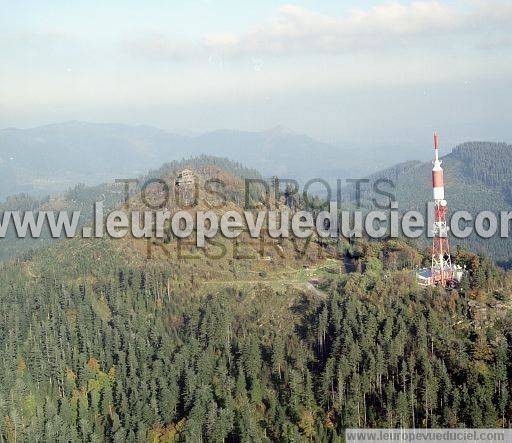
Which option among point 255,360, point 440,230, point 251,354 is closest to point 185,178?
point 440,230

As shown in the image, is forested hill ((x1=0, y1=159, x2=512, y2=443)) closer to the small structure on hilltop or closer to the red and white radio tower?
the red and white radio tower

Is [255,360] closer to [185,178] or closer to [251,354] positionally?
[251,354]

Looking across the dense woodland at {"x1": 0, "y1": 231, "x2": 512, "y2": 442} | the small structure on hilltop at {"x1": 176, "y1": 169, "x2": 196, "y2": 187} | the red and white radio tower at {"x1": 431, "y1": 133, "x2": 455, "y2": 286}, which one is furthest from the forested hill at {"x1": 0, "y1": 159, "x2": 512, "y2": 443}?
the small structure on hilltop at {"x1": 176, "y1": 169, "x2": 196, "y2": 187}

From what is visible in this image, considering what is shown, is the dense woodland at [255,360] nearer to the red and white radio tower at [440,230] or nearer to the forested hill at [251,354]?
the forested hill at [251,354]

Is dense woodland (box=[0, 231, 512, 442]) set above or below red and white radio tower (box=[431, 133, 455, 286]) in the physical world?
below

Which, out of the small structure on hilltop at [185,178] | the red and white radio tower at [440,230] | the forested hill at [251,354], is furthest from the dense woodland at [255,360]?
the small structure on hilltop at [185,178]

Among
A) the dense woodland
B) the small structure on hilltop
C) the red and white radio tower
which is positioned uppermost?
the small structure on hilltop

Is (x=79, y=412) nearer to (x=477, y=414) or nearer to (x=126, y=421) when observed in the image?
(x=126, y=421)
